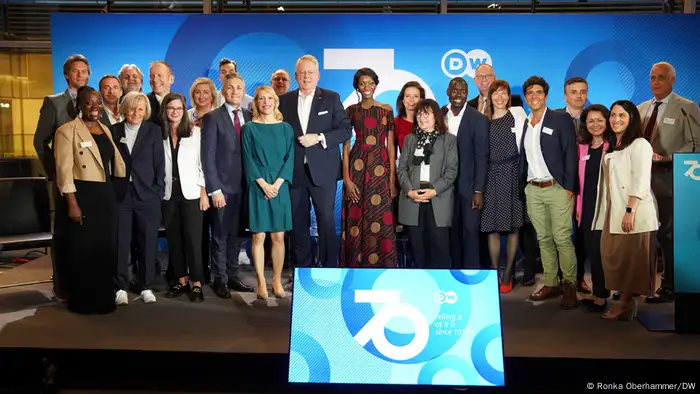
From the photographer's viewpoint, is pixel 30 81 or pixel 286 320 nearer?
pixel 286 320

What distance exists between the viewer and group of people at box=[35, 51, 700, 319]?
15.5 ft

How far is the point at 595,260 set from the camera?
187 inches

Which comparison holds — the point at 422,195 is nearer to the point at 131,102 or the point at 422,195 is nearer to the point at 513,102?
the point at 513,102

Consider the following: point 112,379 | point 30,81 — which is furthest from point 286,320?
point 30,81

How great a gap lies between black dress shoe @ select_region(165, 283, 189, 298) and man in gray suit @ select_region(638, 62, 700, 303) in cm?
379

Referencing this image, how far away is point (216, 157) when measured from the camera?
5.19 m

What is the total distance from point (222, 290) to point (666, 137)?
3946mm

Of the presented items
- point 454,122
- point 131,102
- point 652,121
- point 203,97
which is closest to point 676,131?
point 652,121

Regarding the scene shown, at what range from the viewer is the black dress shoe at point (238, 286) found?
17.8ft

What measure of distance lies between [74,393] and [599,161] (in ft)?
12.5

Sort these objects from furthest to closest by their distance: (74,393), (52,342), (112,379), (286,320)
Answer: (286,320) < (52,342) < (112,379) < (74,393)

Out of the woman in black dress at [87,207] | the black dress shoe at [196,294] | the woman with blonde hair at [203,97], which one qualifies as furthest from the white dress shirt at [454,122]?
the woman in black dress at [87,207]

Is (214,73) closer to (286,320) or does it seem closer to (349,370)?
(286,320)

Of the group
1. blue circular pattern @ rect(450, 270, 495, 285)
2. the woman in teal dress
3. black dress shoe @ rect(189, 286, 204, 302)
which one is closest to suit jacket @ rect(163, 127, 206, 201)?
the woman in teal dress
